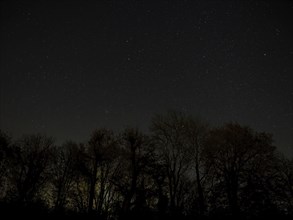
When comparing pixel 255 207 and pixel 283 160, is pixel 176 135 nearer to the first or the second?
pixel 255 207

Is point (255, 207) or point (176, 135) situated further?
point (176, 135)

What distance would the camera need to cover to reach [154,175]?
3228 cm

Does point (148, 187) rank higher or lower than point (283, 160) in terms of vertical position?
lower

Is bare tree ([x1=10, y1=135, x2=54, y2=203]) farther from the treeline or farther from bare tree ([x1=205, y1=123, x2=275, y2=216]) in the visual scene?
bare tree ([x1=205, y1=123, x2=275, y2=216])

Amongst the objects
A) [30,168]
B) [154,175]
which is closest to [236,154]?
[154,175]

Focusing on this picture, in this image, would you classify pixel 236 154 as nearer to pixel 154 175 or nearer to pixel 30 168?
pixel 154 175

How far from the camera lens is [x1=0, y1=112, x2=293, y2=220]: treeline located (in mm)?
28562

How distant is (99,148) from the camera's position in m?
35.4

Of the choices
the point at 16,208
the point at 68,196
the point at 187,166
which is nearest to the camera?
the point at 16,208

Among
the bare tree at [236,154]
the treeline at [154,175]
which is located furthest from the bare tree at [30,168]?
the bare tree at [236,154]

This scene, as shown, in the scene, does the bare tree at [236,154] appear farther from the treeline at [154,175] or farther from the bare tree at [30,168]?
the bare tree at [30,168]

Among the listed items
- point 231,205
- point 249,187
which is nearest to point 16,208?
point 231,205

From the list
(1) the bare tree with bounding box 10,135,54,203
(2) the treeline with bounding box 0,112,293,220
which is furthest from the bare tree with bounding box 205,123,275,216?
(1) the bare tree with bounding box 10,135,54,203

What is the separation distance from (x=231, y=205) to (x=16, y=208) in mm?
21754
